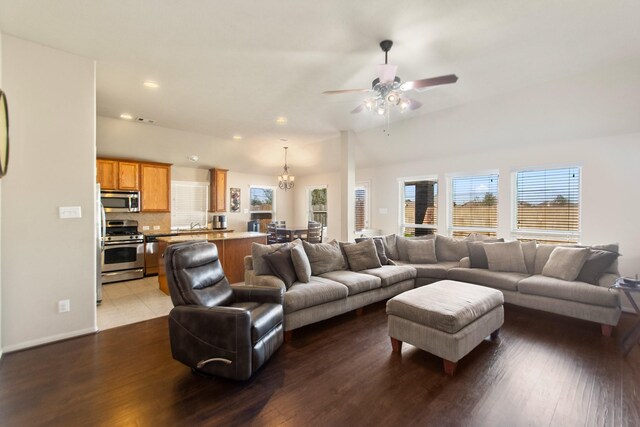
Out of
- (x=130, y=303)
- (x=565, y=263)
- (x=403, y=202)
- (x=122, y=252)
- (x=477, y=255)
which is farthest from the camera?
(x=403, y=202)

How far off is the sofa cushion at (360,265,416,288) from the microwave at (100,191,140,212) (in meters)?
4.95

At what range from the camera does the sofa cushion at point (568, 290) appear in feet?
10.5

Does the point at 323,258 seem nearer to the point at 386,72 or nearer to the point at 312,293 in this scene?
the point at 312,293

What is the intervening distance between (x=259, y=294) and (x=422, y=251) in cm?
318

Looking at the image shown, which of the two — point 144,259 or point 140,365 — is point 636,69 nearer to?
point 140,365

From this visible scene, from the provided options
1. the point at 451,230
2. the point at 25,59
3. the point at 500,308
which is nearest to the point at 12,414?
the point at 25,59

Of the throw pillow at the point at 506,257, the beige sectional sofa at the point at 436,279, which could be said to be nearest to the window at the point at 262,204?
the beige sectional sofa at the point at 436,279

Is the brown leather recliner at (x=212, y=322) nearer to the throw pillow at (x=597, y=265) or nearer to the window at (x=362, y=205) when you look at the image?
the throw pillow at (x=597, y=265)

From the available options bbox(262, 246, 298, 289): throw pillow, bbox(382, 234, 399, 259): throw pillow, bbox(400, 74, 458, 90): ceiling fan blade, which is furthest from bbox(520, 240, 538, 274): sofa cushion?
bbox(262, 246, 298, 289): throw pillow

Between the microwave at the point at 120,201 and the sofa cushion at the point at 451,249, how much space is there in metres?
6.08

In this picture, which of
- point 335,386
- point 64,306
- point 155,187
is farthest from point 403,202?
point 64,306

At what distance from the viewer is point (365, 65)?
3.31 m

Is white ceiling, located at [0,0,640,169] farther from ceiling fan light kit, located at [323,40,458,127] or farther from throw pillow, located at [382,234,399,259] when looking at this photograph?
throw pillow, located at [382,234,399,259]

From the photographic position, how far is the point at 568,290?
343 centimetres
